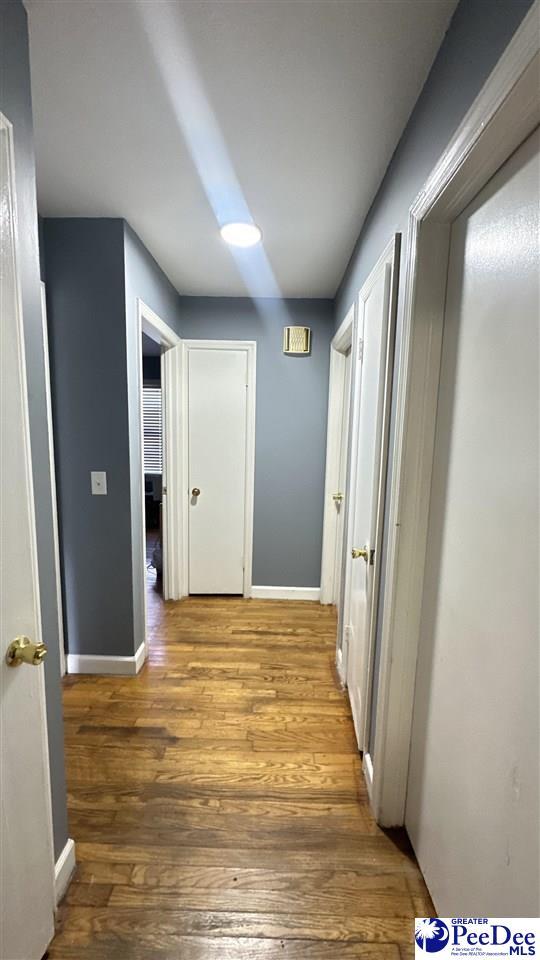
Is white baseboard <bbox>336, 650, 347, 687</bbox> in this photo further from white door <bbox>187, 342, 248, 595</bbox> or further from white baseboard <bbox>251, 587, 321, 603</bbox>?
white door <bbox>187, 342, 248, 595</bbox>

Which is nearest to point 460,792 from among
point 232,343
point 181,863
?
point 181,863

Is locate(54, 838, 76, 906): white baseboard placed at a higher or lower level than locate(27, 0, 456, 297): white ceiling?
lower

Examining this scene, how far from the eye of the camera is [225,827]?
1400 millimetres

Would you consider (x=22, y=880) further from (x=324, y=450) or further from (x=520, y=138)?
(x=324, y=450)

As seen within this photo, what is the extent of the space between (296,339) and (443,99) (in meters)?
2.06

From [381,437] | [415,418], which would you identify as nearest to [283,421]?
[381,437]

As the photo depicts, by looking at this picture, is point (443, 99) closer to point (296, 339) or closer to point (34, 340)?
point (34, 340)

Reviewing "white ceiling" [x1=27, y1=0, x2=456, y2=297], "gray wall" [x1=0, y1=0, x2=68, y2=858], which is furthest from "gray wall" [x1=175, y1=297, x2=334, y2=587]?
"gray wall" [x1=0, y1=0, x2=68, y2=858]

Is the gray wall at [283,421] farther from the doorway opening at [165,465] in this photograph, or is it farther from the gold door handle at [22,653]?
the gold door handle at [22,653]

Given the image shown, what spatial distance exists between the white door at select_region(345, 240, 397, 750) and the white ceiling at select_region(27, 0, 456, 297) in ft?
1.37

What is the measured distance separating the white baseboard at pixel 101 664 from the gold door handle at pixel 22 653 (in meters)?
1.50

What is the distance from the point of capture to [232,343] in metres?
3.09

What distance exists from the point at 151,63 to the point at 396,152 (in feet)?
2.73

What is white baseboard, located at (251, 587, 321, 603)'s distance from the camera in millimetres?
3336
